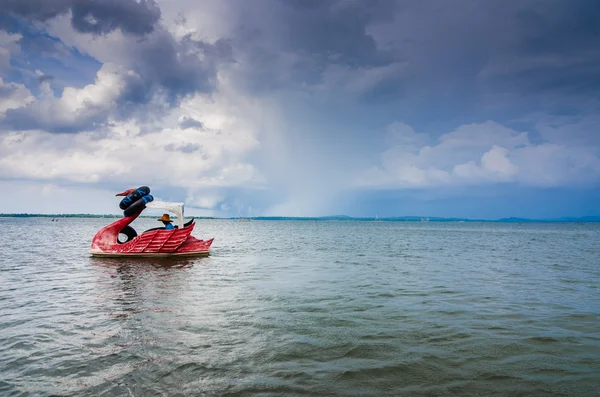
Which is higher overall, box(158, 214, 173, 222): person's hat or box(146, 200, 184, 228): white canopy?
box(146, 200, 184, 228): white canopy

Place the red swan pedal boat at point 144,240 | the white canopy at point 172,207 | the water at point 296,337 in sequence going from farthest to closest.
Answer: the white canopy at point 172,207 → the red swan pedal boat at point 144,240 → the water at point 296,337

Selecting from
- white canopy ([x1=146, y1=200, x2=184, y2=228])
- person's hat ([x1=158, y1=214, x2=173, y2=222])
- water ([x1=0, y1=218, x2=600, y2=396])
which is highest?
white canopy ([x1=146, y1=200, x2=184, y2=228])

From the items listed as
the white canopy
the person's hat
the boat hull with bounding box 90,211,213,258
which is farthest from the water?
the white canopy

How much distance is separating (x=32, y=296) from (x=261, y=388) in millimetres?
12309

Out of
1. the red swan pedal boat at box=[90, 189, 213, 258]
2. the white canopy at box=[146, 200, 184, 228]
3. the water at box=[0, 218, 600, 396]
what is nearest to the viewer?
the water at box=[0, 218, 600, 396]

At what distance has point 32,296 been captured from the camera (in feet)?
45.2

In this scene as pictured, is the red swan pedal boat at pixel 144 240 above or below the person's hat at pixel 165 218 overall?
below

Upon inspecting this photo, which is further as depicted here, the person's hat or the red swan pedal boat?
the person's hat

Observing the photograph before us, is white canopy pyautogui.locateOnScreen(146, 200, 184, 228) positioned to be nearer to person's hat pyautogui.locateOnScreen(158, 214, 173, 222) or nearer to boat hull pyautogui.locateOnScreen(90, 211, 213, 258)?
person's hat pyautogui.locateOnScreen(158, 214, 173, 222)

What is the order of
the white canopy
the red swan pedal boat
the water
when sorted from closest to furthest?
the water
the red swan pedal boat
the white canopy

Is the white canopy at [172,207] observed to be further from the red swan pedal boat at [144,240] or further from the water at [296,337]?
the water at [296,337]

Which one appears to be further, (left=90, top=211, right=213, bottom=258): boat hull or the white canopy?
the white canopy

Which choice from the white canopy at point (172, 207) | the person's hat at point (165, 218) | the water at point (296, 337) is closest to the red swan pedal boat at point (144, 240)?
the white canopy at point (172, 207)

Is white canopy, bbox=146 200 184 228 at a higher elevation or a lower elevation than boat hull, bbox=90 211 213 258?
higher
